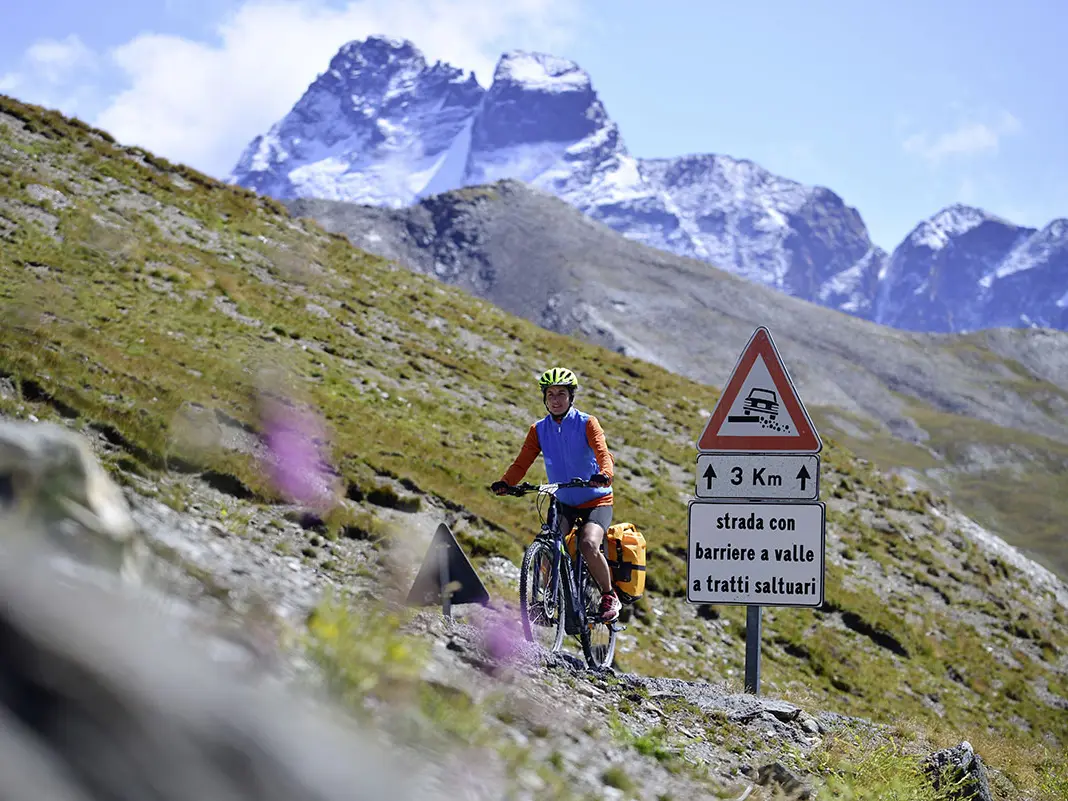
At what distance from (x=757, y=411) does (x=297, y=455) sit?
1020cm

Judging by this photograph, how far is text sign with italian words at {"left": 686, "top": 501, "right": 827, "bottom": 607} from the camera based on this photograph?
8438 mm

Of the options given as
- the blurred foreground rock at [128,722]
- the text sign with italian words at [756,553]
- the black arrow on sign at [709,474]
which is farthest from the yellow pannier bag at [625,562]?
the blurred foreground rock at [128,722]

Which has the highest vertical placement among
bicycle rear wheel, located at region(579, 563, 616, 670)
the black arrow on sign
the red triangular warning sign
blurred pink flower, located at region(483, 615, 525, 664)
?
the red triangular warning sign

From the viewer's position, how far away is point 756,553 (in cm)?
856

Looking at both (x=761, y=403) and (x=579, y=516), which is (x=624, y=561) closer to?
(x=579, y=516)

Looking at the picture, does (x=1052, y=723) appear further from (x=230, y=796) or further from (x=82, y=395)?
(x=230, y=796)

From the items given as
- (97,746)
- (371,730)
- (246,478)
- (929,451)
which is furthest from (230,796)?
(929,451)

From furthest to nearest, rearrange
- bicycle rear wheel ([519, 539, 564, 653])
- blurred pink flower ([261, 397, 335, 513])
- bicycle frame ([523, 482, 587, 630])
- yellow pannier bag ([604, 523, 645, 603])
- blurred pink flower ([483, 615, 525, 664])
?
blurred pink flower ([261, 397, 335, 513]) → yellow pannier bag ([604, 523, 645, 603]) → bicycle frame ([523, 482, 587, 630]) → bicycle rear wheel ([519, 539, 564, 653]) → blurred pink flower ([483, 615, 525, 664])

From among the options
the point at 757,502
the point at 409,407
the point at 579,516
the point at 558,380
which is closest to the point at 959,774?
the point at 757,502

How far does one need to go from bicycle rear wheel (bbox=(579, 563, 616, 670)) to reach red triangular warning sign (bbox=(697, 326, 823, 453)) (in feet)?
6.60

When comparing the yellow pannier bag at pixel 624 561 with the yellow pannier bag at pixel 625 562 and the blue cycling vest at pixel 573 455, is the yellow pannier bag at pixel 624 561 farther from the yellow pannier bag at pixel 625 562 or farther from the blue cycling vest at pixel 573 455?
the blue cycling vest at pixel 573 455

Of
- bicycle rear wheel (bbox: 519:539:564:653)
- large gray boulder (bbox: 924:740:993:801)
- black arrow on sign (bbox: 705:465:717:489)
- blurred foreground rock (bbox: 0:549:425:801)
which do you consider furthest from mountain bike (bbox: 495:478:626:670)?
blurred foreground rock (bbox: 0:549:425:801)

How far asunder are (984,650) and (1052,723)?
288 cm

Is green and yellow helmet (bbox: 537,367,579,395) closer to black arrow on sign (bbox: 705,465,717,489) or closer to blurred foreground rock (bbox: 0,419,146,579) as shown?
black arrow on sign (bbox: 705,465,717,489)
